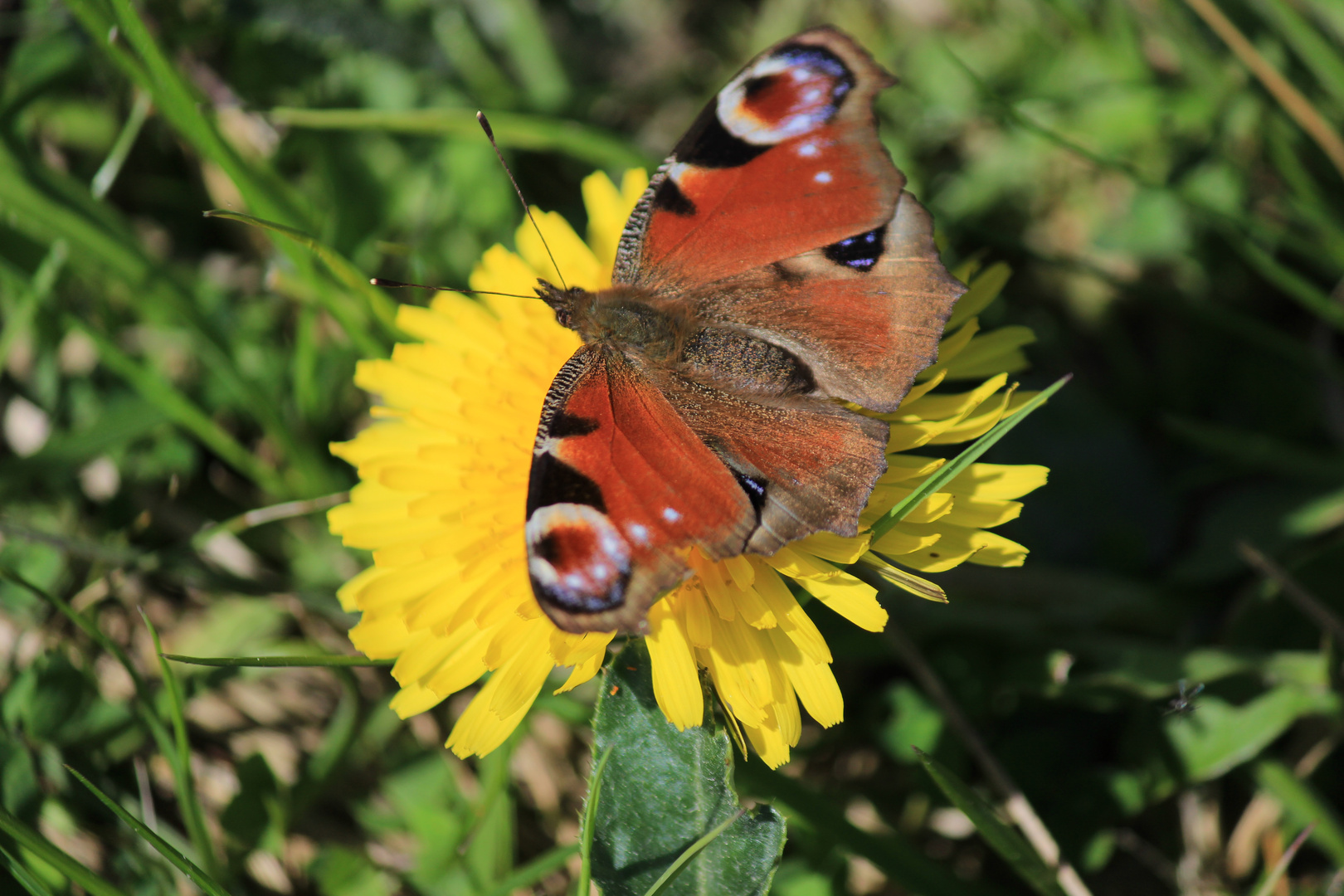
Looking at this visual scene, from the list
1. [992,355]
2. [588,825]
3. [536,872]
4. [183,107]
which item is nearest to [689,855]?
[588,825]

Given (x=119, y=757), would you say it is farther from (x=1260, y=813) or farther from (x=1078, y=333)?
(x=1078, y=333)

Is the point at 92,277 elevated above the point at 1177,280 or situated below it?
above

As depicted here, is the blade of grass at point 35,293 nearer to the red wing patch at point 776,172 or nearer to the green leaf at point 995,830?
the red wing patch at point 776,172

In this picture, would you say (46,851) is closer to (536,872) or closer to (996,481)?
(536,872)

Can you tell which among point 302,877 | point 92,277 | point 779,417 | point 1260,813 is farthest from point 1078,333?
point 92,277

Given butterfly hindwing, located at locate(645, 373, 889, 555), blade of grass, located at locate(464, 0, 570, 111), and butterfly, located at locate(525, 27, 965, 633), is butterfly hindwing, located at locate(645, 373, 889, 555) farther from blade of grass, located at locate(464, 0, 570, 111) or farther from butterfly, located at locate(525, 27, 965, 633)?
blade of grass, located at locate(464, 0, 570, 111)
